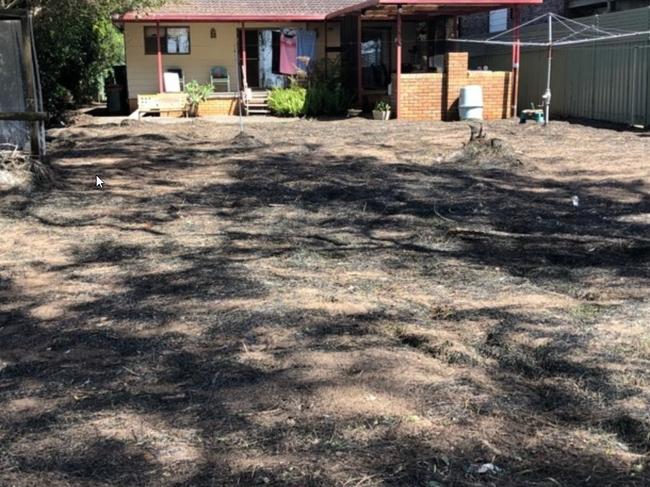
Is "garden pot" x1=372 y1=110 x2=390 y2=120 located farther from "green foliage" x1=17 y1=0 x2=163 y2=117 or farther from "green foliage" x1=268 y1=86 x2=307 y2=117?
"green foliage" x1=17 y1=0 x2=163 y2=117

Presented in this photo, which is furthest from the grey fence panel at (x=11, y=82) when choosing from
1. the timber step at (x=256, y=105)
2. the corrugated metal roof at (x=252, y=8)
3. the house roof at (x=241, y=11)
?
the timber step at (x=256, y=105)

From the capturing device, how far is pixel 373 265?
6.40 meters

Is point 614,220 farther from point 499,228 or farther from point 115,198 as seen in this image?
point 115,198

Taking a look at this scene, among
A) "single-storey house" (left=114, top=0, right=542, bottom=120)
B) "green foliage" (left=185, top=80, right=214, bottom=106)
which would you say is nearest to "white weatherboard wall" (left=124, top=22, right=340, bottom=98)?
"single-storey house" (left=114, top=0, right=542, bottom=120)

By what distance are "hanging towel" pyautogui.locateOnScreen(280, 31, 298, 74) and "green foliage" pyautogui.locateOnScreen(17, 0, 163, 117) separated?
16.7 ft

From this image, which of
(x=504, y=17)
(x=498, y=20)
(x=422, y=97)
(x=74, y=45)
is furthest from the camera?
(x=498, y=20)

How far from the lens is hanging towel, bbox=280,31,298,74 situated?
2314 cm

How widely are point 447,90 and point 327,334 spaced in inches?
606

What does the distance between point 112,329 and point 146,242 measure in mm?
2601

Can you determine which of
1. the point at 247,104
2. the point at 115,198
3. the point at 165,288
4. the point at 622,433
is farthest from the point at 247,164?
the point at 247,104

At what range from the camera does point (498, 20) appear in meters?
26.1

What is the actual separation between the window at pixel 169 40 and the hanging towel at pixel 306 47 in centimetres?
338

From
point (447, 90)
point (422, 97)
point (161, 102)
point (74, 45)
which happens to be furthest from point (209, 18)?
point (447, 90)

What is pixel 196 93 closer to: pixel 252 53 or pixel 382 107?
pixel 252 53
